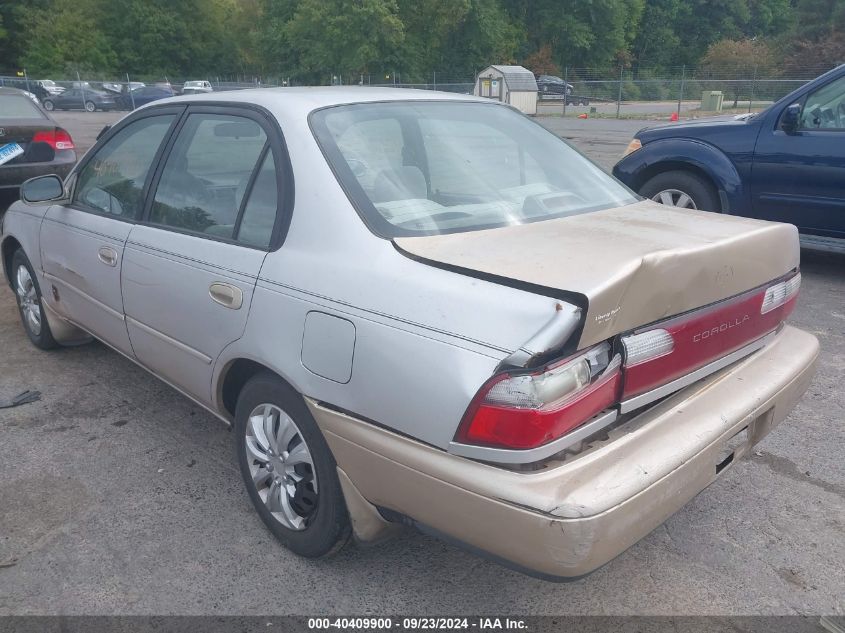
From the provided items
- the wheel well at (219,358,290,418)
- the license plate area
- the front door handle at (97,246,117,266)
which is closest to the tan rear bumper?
the wheel well at (219,358,290,418)

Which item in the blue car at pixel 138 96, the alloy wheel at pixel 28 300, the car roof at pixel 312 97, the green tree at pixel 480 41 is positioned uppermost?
the green tree at pixel 480 41

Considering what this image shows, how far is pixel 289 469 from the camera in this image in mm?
2621

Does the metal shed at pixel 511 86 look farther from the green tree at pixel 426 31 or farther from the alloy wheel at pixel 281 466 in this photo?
the alloy wheel at pixel 281 466

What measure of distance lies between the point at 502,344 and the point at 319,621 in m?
1.19

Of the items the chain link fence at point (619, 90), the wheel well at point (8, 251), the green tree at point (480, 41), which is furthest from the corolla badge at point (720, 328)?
the green tree at point (480, 41)

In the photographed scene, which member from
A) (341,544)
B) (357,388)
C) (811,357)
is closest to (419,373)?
(357,388)

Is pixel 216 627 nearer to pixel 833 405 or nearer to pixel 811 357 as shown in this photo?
pixel 811 357

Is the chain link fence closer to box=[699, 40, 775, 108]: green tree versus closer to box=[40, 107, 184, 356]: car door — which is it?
box=[699, 40, 775, 108]: green tree

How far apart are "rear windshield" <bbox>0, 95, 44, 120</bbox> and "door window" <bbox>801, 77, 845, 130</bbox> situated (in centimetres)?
818

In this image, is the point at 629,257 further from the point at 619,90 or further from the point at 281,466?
the point at 619,90

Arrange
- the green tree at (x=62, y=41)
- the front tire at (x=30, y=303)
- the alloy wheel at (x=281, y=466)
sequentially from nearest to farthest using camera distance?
the alloy wheel at (x=281, y=466)
the front tire at (x=30, y=303)
the green tree at (x=62, y=41)

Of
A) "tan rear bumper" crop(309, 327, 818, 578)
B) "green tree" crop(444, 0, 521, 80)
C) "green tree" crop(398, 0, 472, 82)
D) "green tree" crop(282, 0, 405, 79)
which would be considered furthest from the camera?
"green tree" crop(444, 0, 521, 80)

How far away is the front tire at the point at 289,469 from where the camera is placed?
244cm

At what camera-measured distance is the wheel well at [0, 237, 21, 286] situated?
15.5 ft
